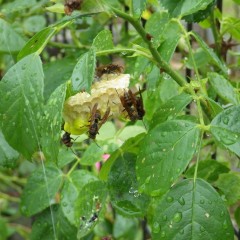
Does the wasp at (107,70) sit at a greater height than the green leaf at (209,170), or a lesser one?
greater

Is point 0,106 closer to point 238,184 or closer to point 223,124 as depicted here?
point 223,124

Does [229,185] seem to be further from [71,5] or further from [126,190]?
[71,5]

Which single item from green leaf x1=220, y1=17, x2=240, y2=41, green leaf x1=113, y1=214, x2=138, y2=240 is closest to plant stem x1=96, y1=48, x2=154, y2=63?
green leaf x1=220, y1=17, x2=240, y2=41

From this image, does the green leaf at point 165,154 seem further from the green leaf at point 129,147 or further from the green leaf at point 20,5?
the green leaf at point 20,5

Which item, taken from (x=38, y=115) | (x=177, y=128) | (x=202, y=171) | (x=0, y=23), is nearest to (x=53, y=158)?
(x=38, y=115)

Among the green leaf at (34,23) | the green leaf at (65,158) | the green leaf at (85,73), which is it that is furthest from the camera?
the green leaf at (34,23)

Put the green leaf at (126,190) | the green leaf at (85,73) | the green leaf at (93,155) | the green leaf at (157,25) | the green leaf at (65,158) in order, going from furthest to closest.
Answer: the green leaf at (65,158)
the green leaf at (93,155)
the green leaf at (157,25)
the green leaf at (126,190)
the green leaf at (85,73)

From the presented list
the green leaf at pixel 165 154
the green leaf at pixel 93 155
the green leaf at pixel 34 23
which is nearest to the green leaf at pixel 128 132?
the green leaf at pixel 93 155
